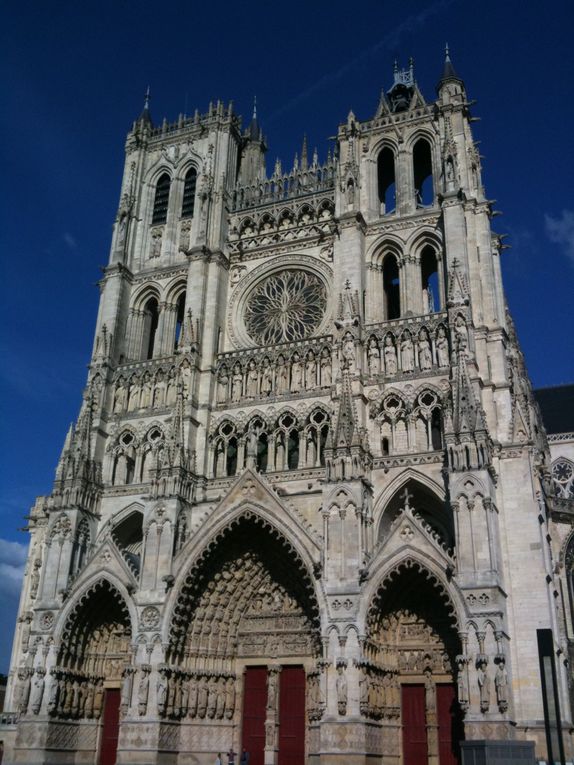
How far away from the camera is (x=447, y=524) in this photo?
2616cm

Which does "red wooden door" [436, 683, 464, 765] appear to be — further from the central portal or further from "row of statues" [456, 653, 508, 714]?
the central portal

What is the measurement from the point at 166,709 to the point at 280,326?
15.0 m

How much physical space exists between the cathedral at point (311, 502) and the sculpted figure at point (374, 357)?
0.13m

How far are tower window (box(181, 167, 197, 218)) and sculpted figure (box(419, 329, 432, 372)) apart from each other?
1360cm

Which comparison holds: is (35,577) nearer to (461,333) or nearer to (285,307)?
(285,307)

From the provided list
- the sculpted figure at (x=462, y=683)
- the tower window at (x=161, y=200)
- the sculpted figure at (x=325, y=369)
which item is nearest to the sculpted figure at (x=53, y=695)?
the sculpted figure at (x=462, y=683)

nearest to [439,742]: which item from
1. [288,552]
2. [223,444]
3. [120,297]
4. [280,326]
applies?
[288,552]

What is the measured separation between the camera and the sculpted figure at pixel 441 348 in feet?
91.7

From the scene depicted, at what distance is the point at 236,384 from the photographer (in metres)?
31.0

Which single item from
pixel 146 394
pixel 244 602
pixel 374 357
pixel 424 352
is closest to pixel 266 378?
pixel 374 357

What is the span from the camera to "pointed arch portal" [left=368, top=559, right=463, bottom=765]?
23391 millimetres

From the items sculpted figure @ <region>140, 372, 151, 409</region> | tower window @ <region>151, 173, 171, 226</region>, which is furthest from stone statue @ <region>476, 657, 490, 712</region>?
tower window @ <region>151, 173, 171, 226</region>

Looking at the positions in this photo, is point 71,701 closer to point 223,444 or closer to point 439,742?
point 223,444

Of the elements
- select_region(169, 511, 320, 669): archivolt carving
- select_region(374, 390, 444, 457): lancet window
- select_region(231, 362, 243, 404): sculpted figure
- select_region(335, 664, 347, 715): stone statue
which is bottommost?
select_region(335, 664, 347, 715): stone statue
